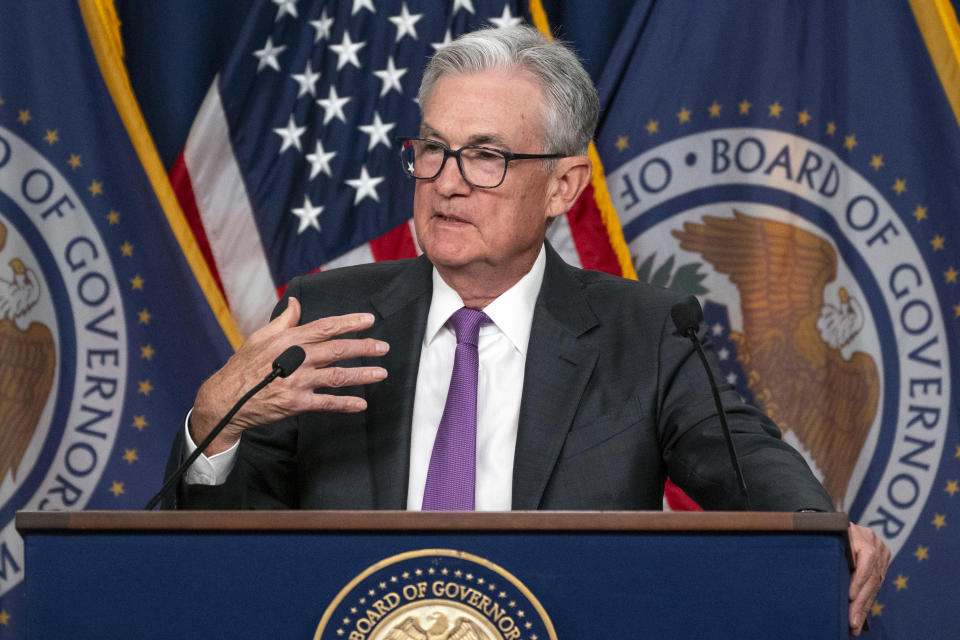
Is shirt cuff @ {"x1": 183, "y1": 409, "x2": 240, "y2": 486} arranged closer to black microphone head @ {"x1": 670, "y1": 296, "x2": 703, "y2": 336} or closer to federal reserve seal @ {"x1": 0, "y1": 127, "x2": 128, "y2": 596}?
black microphone head @ {"x1": 670, "y1": 296, "x2": 703, "y2": 336}

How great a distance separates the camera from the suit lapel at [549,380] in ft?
6.11

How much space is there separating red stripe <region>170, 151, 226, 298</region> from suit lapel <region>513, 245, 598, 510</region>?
1.51m

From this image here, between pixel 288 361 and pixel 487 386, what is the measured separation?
519 mm

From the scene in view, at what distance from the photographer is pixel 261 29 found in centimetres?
338

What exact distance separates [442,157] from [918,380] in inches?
71.6

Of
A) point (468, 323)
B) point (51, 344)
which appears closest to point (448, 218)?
point (468, 323)

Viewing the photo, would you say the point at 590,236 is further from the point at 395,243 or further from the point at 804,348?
the point at 804,348

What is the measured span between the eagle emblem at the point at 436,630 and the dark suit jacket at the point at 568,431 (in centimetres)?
60

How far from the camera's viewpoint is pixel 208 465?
1.74m

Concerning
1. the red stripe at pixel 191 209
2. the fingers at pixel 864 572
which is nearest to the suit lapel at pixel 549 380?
the fingers at pixel 864 572

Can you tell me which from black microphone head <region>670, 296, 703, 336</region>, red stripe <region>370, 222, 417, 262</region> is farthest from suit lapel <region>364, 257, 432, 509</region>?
red stripe <region>370, 222, 417, 262</region>

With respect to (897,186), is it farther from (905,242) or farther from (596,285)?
(596,285)

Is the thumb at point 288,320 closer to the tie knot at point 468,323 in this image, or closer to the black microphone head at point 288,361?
the black microphone head at point 288,361

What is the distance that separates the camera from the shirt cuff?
173 cm
